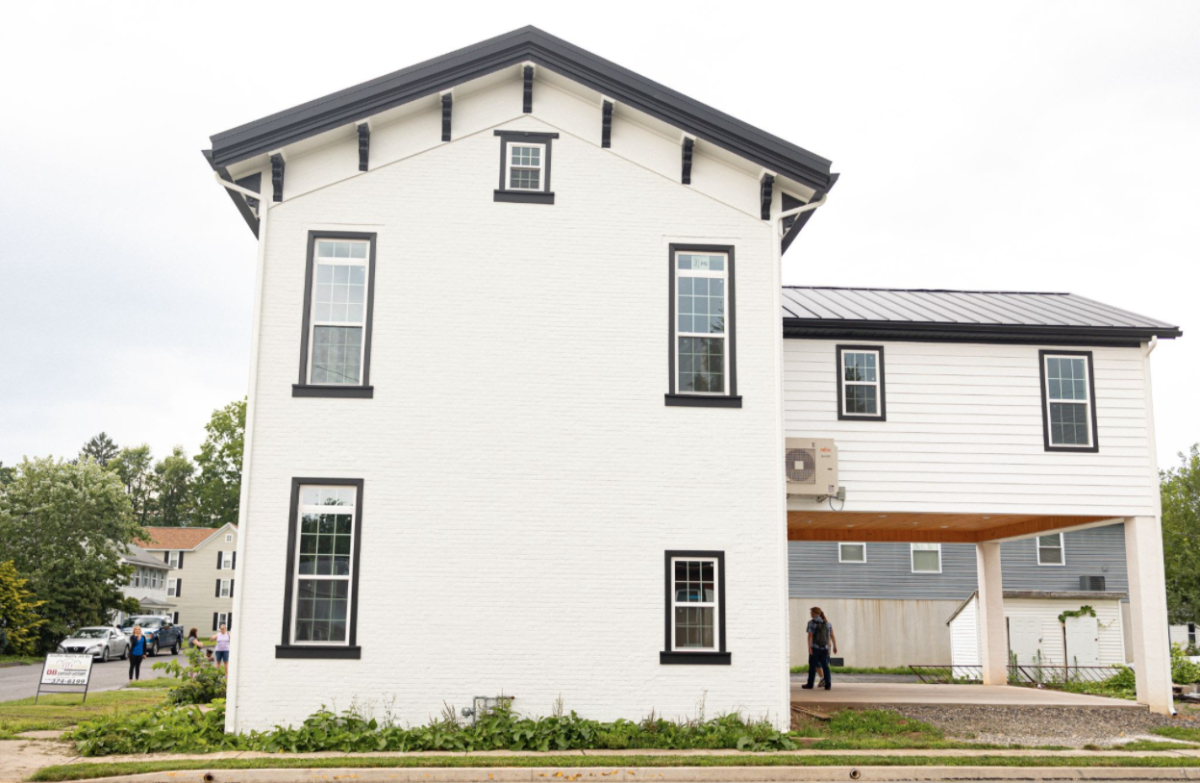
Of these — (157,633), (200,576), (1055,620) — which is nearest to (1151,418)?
(1055,620)

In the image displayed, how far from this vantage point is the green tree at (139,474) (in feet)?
326

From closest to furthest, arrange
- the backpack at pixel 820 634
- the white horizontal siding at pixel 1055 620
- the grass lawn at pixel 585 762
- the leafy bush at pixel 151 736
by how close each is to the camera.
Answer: the grass lawn at pixel 585 762 → the leafy bush at pixel 151 736 → the backpack at pixel 820 634 → the white horizontal siding at pixel 1055 620

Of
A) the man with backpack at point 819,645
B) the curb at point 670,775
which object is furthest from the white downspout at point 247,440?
the man with backpack at point 819,645

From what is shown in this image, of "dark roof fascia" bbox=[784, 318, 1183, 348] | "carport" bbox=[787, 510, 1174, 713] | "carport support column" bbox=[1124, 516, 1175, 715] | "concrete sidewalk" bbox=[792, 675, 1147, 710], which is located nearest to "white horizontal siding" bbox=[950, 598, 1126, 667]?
"carport" bbox=[787, 510, 1174, 713]

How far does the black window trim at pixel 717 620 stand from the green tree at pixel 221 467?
35.0 metres

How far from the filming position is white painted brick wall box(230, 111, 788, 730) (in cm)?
1369

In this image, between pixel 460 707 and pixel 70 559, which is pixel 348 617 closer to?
pixel 460 707

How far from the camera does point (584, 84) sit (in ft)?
49.2

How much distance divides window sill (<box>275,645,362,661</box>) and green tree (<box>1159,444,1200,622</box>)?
4795 cm

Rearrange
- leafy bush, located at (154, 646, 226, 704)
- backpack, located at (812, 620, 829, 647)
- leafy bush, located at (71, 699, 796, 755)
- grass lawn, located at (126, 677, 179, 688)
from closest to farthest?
leafy bush, located at (71, 699, 796, 755), leafy bush, located at (154, 646, 226, 704), backpack, located at (812, 620, 829, 647), grass lawn, located at (126, 677, 179, 688)

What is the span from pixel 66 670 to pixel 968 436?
670 inches

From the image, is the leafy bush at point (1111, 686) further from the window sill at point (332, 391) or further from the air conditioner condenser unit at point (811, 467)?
the window sill at point (332, 391)

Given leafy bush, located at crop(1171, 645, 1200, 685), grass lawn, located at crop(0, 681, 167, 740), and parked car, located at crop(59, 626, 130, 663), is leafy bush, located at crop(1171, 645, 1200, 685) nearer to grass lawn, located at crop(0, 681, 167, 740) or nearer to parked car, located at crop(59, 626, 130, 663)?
grass lawn, located at crop(0, 681, 167, 740)

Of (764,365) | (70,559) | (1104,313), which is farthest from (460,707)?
(70,559)
